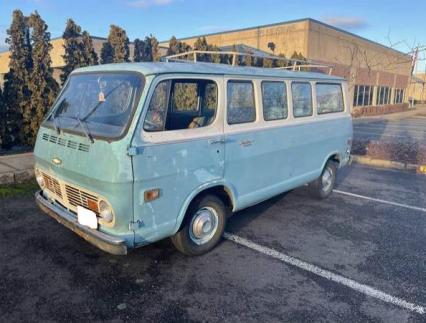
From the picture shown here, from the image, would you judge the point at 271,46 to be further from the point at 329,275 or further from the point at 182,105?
the point at 329,275

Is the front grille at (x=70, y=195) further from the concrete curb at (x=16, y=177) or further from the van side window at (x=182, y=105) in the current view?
the concrete curb at (x=16, y=177)

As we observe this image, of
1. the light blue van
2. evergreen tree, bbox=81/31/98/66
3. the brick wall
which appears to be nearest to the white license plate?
the light blue van

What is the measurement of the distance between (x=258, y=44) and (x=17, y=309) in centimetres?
2503

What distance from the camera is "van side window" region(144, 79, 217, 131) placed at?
3.23 m

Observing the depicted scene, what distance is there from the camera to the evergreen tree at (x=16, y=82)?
7.69 m

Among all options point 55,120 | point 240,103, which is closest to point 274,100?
point 240,103

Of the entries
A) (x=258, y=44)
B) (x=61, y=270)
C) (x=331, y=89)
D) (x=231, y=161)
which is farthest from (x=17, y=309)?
(x=258, y=44)

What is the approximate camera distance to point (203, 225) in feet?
12.7

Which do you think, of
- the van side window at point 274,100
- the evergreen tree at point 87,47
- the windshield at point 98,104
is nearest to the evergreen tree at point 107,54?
the evergreen tree at point 87,47

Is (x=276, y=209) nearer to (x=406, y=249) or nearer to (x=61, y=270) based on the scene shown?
(x=406, y=249)

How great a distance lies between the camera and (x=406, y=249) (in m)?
4.27

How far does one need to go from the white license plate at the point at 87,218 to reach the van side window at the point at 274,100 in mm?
2438

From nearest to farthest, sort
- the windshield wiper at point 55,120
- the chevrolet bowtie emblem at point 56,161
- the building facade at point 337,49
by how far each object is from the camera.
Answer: the chevrolet bowtie emblem at point 56,161 → the windshield wiper at point 55,120 → the building facade at point 337,49

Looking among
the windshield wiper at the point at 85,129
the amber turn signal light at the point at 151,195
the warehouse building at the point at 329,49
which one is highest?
the warehouse building at the point at 329,49
